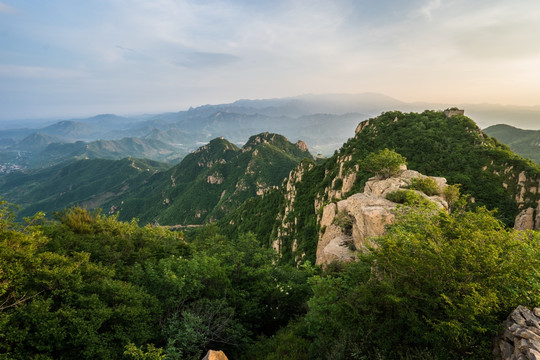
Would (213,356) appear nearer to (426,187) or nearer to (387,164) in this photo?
(426,187)

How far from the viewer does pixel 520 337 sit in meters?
7.20

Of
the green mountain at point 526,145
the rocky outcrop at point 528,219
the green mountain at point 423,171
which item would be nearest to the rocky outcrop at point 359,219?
the green mountain at point 423,171

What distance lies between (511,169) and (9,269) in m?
62.5

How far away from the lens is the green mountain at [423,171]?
39219 mm

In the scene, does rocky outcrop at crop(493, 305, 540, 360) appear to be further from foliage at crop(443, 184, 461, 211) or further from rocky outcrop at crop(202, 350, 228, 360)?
foliage at crop(443, 184, 461, 211)

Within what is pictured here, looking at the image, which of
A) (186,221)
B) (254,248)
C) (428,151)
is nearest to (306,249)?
(254,248)

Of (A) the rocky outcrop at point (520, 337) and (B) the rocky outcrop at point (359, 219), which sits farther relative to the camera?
(B) the rocky outcrop at point (359, 219)

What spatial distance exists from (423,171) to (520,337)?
162 ft

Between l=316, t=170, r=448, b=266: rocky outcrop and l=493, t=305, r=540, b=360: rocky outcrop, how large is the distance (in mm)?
7243

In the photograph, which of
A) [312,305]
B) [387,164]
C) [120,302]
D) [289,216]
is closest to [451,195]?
[387,164]

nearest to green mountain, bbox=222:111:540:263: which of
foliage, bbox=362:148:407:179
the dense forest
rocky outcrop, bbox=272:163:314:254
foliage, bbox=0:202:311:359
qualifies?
rocky outcrop, bbox=272:163:314:254

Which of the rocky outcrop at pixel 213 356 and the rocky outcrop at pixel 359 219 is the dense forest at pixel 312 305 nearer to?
the rocky outcrop at pixel 213 356

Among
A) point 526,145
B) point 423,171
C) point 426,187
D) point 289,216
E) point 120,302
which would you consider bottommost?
point 289,216

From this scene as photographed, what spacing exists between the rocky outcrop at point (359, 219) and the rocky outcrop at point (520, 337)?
7243 mm
